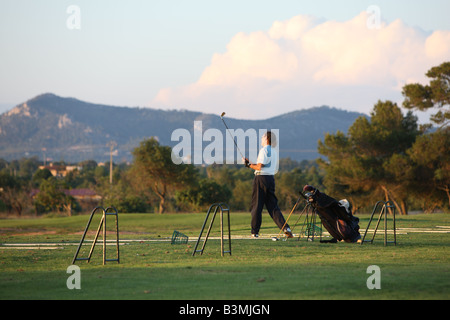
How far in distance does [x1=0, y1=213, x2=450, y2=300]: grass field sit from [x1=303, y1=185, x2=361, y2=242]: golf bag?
1.20 feet

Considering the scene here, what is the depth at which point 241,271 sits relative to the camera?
9391 millimetres

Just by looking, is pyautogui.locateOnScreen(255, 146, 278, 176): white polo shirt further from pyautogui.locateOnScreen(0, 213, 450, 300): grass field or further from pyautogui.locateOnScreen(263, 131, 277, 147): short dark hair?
pyautogui.locateOnScreen(0, 213, 450, 300): grass field

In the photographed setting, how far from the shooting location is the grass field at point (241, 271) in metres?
7.48

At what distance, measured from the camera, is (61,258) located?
488 inches

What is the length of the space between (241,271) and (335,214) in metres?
5.35

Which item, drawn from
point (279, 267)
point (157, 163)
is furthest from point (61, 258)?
point (157, 163)

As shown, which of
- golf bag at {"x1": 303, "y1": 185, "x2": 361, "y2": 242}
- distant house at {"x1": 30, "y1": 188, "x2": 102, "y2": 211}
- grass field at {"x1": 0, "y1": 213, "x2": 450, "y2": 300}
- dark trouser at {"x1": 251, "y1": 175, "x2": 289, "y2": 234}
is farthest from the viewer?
distant house at {"x1": 30, "y1": 188, "x2": 102, "y2": 211}

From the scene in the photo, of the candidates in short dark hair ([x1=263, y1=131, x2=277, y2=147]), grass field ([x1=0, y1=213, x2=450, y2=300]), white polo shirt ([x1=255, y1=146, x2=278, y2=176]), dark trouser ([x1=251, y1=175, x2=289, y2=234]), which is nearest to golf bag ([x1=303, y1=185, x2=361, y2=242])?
grass field ([x1=0, y1=213, x2=450, y2=300])

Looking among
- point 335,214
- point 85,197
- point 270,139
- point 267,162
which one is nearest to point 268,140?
point 270,139

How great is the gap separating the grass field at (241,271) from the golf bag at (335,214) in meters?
0.37

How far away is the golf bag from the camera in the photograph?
1388cm

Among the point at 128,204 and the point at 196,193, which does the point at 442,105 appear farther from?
the point at 128,204
